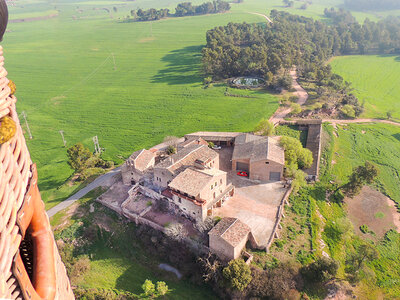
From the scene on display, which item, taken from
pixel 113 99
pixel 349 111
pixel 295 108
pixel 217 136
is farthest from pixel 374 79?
pixel 113 99

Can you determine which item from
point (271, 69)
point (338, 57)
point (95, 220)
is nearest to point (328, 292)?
point (95, 220)

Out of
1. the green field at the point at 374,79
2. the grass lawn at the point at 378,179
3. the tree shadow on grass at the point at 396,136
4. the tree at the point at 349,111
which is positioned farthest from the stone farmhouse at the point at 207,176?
the green field at the point at 374,79

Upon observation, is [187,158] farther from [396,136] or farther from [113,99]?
[396,136]

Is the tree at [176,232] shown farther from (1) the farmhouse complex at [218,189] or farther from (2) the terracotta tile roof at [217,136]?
(2) the terracotta tile roof at [217,136]

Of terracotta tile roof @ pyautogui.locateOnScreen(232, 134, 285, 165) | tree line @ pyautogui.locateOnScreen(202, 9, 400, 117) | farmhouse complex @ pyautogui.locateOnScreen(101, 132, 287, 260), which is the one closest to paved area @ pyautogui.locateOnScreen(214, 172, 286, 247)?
farmhouse complex @ pyautogui.locateOnScreen(101, 132, 287, 260)

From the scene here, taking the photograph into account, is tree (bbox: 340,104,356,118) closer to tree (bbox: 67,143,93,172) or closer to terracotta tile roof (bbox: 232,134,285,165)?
terracotta tile roof (bbox: 232,134,285,165)

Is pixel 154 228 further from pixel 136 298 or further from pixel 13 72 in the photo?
pixel 13 72
